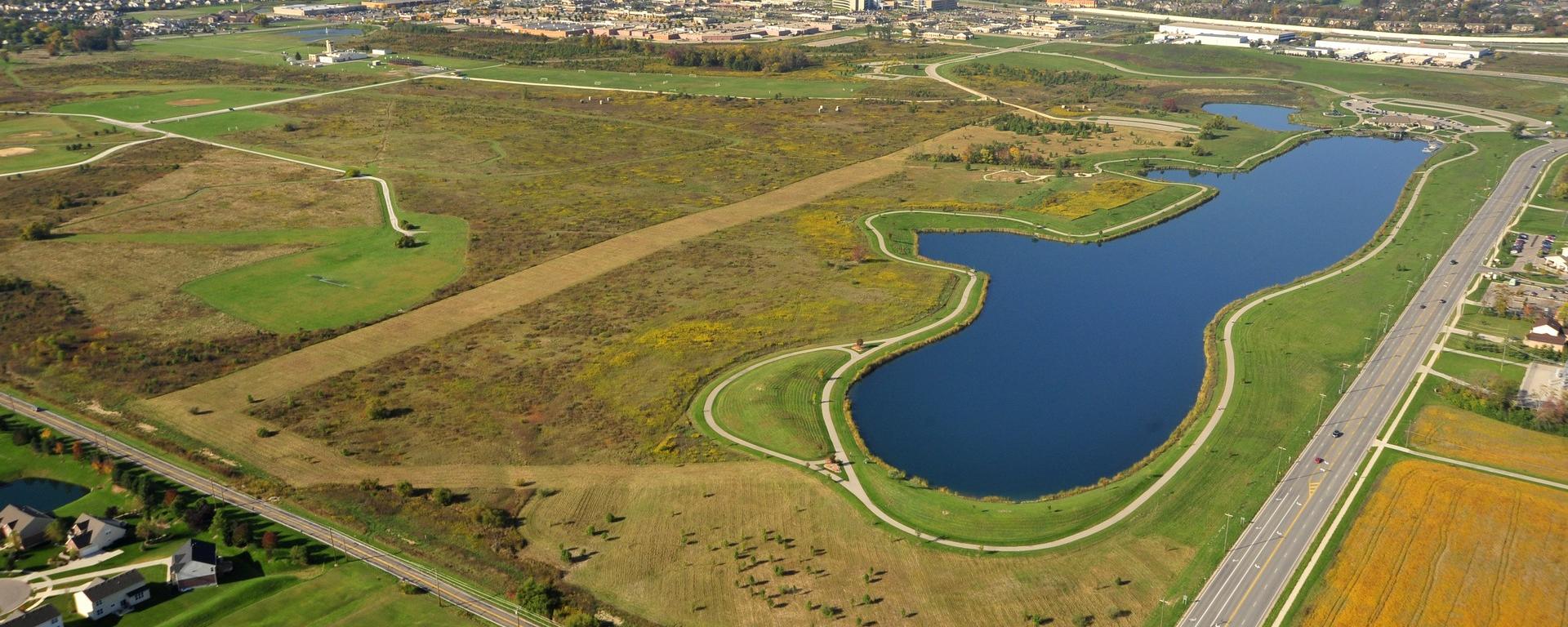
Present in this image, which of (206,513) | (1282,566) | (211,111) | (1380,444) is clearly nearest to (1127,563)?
(1282,566)

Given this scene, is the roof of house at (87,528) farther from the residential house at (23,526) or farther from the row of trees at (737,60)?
the row of trees at (737,60)

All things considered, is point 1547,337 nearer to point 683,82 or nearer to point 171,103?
point 683,82

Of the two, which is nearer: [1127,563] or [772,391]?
[1127,563]

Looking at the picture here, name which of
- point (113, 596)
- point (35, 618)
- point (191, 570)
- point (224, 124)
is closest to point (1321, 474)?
point (191, 570)

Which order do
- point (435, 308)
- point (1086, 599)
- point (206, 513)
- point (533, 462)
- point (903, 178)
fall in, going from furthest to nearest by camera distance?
point (903, 178) < point (435, 308) < point (533, 462) < point (206, 513) < point (1086, 599)

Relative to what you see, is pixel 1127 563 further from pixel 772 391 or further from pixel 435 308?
pixel 435 308
